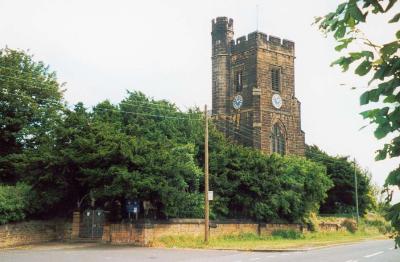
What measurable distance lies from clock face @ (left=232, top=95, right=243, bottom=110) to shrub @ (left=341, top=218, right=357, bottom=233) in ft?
55.9

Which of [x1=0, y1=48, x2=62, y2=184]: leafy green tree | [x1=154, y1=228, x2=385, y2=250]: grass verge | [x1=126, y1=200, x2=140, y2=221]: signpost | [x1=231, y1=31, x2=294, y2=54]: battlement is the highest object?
[x1=231, y1=31, x2=294, y2=54]: battlement

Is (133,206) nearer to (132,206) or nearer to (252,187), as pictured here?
(132,206)

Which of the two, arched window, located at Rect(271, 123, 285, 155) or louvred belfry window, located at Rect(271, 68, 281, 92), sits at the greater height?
louvred belfry window, located at Rect(271, 68, 281, 92)

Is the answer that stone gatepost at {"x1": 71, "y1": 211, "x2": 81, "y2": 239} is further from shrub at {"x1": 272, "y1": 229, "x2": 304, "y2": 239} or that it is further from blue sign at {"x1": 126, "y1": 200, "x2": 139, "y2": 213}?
shrub at {"x1": 272, "y1": 229, "x2": 304, "y2": 239}

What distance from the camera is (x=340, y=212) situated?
60.7m

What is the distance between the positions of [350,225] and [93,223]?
29.7 meters

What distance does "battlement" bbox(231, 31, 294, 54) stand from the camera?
186ft

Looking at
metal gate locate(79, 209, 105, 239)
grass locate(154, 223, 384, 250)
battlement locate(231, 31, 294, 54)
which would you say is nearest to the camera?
grass locate(154, 223, 384, 250)

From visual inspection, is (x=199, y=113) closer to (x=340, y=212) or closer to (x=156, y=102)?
(x=156, y=102)

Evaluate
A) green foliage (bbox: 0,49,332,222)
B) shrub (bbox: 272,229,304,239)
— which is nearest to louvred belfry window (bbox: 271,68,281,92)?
green foliage (bbox: 0,49,332,222)

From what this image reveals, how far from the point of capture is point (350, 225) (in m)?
50.6

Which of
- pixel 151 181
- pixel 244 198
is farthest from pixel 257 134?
pixel 151 181

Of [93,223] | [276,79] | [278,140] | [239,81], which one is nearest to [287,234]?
[93,223]

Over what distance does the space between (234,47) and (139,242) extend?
36.2 m
